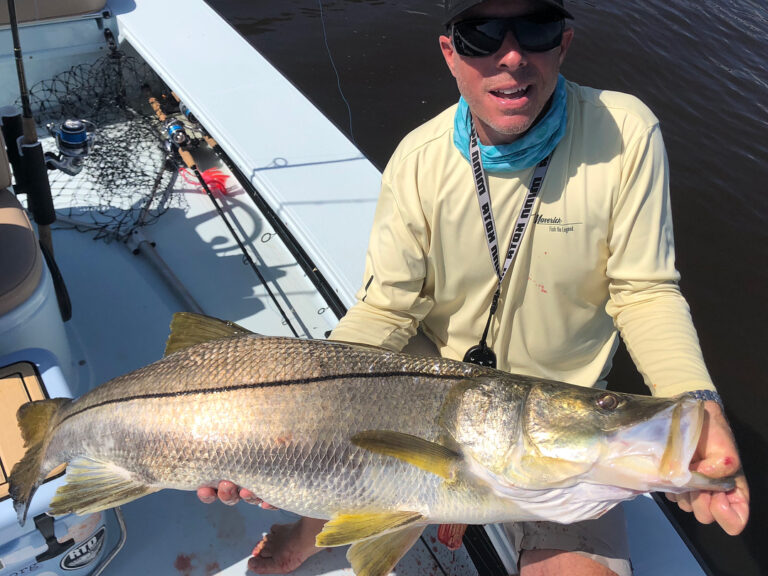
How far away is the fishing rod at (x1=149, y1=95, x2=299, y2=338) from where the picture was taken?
338cm

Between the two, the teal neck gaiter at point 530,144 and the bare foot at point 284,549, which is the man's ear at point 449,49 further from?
the bare foot at point 284,549

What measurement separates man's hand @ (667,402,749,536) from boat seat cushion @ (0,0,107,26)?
173 inches

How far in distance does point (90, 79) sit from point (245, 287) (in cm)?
213

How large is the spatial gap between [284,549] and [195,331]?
0.97m

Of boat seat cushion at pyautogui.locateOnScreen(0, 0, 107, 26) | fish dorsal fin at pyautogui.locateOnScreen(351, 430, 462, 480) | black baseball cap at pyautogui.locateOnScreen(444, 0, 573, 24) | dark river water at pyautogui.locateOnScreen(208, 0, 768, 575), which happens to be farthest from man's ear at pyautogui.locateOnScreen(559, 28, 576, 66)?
boat seat cushion at pyautogui.locateOnScreen(0, 0, 107, 26)

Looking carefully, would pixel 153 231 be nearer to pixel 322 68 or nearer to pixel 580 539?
pixel 580 539

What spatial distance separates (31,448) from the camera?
6.42 ft

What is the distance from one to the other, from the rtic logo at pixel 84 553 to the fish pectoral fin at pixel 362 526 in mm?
953

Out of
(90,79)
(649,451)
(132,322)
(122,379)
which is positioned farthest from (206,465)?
(90,79)

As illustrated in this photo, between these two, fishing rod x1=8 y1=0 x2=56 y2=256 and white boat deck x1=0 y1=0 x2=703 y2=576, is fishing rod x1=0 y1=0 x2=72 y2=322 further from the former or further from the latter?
white boat deck x1=0 y1=0 x2=703 y2=576

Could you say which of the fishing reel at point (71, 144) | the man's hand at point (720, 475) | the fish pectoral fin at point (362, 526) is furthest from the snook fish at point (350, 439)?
the fishing reel at point (71, 144)

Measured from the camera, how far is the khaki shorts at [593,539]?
79.5 inches

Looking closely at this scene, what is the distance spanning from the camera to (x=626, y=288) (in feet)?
6.74

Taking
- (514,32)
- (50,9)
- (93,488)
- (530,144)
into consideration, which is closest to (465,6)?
(514,32)
